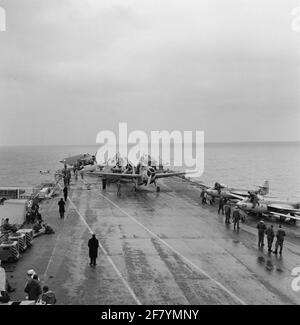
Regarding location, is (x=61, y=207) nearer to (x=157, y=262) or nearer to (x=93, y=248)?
(x=93, y=248)

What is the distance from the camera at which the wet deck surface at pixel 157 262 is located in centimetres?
1113

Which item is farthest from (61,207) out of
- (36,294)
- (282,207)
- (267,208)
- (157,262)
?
(282,207)

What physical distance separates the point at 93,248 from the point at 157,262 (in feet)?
8.33

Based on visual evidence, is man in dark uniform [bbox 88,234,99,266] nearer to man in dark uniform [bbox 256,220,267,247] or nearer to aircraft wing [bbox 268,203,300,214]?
man in dark uniform [bbox 256,220,267,247]

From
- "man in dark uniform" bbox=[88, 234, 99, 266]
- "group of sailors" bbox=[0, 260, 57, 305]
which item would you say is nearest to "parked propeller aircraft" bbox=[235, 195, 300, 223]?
"man in dark uniform" bbox=[88, 234, 99, 266]

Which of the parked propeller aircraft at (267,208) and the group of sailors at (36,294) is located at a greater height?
the group of sailors at (36,294)

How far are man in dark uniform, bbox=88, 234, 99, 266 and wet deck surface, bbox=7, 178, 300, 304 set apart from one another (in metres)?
0.31

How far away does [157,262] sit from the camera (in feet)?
46.8

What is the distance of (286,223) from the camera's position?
2425 centimetres

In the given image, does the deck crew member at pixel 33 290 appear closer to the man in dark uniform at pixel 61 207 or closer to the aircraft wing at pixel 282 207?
the man in dark uniform at pixel 61 207

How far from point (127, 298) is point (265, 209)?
15.9 m

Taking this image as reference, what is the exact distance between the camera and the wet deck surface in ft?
36.5

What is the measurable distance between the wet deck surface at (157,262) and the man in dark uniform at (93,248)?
31 cm

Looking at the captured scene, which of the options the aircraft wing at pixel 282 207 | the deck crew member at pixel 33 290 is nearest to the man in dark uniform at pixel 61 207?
the deck crew member at pixel 33 290
